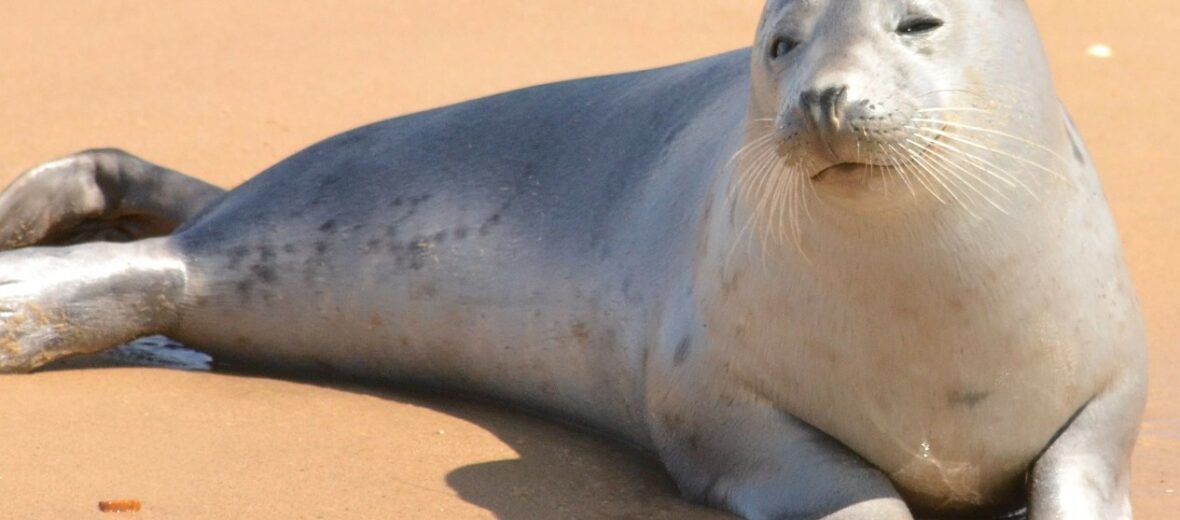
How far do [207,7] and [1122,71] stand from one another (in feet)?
12.0

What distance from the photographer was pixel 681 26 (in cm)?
851

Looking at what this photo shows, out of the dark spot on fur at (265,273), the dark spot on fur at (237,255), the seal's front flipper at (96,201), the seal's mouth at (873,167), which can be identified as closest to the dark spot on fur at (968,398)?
the seal's mouth at (873,167)

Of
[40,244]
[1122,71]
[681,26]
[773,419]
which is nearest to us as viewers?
[773,419]

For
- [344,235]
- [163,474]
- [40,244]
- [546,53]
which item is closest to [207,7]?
[546,53]

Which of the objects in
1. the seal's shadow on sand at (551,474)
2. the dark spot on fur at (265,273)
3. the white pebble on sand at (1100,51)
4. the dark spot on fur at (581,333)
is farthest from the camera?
the white pebble on sand at (1100,51)

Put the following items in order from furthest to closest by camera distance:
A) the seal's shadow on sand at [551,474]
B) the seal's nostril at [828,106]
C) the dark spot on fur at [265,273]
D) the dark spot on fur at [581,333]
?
the dark spot on fur at [265,273], the dark spot on fur at [581,333], the seal's shadow on sand at [551,474], the seal's nostril at [828,106]

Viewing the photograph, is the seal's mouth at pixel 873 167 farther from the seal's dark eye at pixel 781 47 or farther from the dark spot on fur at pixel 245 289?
the dark spot on fur at pixel 245 289

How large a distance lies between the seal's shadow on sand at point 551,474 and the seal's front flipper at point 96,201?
98 cm

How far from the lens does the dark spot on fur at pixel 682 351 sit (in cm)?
395

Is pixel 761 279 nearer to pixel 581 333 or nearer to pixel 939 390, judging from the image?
pixel 939 390

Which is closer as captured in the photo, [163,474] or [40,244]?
[163,474]

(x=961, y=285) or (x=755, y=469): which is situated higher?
(x=961, y=285)

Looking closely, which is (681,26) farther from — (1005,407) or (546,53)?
(1005,407)

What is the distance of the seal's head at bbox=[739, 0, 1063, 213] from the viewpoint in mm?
3244
